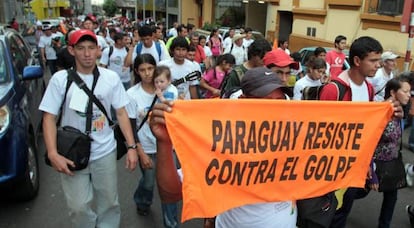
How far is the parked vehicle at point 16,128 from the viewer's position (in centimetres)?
382

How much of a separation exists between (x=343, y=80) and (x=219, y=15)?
2929cm

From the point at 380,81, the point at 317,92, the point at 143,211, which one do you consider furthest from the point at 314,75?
the point at 143,211

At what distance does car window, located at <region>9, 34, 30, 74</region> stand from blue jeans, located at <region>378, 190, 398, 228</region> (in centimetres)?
427

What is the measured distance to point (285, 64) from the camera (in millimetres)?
3166

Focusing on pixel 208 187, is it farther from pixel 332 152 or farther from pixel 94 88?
pixel 94 88

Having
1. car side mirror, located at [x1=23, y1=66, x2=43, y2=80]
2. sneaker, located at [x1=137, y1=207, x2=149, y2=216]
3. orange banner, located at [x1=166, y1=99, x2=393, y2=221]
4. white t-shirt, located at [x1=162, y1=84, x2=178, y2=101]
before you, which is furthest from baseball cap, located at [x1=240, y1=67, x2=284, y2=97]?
car side mirror, located at [x1=23, y1=66, x2=43, y2=80]

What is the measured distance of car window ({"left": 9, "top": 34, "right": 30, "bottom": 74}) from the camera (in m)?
5.05

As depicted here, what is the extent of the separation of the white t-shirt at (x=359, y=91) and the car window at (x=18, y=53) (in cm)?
378

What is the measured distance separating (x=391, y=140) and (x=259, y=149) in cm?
180

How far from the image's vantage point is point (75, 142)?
291 cm

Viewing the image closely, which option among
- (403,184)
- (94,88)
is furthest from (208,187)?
(403,184)

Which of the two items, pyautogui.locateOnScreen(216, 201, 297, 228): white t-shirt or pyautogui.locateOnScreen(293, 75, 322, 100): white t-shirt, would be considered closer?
pyautogui.locateOnScreen(216, 201, 297, 228): white t-shirt

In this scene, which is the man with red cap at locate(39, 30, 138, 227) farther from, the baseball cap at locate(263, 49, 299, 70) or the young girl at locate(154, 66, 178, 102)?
the baseball cap at locate(263, 49, 299, 70)

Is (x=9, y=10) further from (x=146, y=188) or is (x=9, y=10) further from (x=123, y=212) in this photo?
(x=146, y=188)
